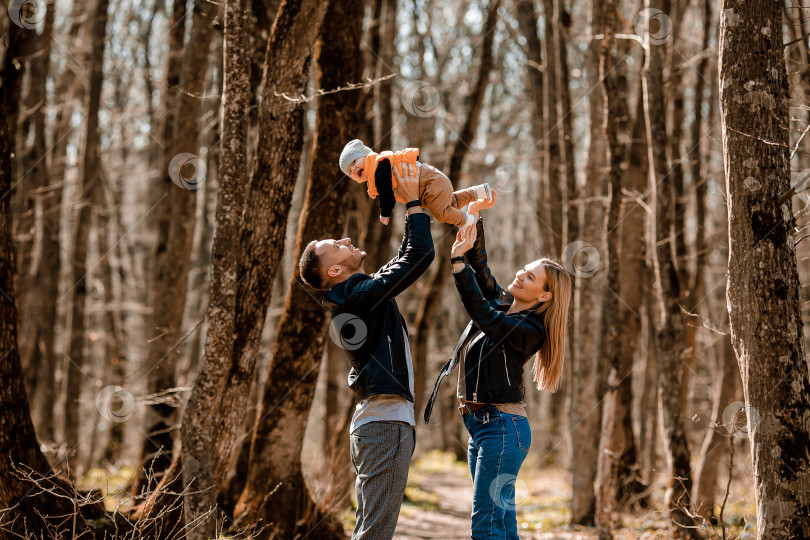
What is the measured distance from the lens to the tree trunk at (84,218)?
11.4 metres

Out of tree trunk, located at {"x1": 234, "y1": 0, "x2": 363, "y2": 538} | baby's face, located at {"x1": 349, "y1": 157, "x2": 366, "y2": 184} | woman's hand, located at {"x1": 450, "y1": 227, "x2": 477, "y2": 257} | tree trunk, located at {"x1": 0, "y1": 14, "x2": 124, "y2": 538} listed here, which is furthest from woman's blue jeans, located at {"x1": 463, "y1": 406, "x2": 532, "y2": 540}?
tree trunk, located at {"x1": 234, "y1": 0, "x2": 363, "y2": 538}

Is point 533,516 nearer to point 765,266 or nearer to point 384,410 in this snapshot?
point 765,266

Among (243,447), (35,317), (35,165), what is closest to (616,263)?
(243,447)

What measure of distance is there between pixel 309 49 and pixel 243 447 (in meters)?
4.28

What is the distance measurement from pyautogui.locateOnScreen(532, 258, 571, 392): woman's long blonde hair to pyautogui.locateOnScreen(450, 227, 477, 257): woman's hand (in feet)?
1.60

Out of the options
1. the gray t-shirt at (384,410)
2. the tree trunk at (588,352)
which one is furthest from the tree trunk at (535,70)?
the gray t-shirt at (384,410)

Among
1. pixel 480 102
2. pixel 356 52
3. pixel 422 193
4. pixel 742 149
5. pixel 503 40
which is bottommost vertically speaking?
pixel 422 193

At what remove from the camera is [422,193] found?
394 centimetres

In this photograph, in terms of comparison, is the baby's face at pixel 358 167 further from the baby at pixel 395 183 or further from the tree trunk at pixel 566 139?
the tree trunk at pixel 566 139

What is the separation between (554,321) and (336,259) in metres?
1.27

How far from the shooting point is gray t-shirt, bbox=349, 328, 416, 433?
11.9ft

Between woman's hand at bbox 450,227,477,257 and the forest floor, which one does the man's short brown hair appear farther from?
the forest floor

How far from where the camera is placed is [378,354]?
372cm

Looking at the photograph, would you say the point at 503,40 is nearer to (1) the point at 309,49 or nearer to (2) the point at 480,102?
(2) the point at 480,102
